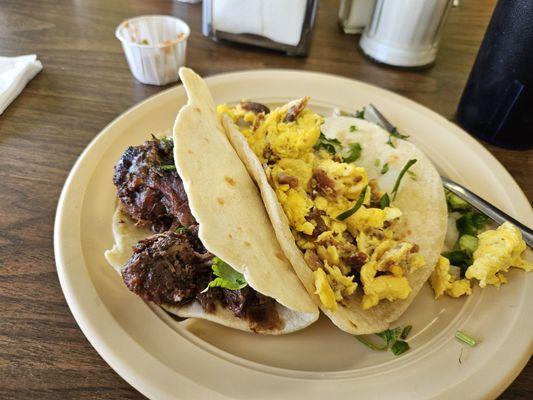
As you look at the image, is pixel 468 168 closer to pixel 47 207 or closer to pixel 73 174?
pixel 73 174

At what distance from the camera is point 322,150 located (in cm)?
197

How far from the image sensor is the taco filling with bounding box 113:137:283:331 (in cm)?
142

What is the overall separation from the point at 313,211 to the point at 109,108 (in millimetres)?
1458

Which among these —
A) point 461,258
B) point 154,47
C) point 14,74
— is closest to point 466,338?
point 461,258

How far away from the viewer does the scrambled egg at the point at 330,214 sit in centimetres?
148

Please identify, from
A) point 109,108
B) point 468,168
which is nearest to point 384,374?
point 468,168

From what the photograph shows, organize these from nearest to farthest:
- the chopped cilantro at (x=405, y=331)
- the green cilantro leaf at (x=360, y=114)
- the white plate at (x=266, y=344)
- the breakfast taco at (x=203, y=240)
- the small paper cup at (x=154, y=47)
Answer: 1. the white plate at (x=266, y=344)
2. the breakfast taco at (x=203, y=240)
3. the chopped cilantro at (x=405, y=331)
4. the green cilantro leaf at (x=360, y=114)
5. the small paper cup at (x=154, y=47)

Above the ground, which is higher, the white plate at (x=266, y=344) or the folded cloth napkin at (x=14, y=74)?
the white plate at (x=266, y=344)

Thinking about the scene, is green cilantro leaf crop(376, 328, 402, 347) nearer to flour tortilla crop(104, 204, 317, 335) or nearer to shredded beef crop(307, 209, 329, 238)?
flour tortilla crop(104, 204, 317, 335)

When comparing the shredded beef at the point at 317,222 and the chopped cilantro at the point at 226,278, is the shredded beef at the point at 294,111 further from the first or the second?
the chopped cilantro at the point at 226,278

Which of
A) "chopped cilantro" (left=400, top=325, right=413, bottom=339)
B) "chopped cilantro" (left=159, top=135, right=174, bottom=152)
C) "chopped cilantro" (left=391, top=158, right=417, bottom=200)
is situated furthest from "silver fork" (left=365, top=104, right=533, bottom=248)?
"chopped cilantro" (left=159, top=135, right=174, bottom=152)

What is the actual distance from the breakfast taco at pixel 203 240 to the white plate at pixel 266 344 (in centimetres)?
7

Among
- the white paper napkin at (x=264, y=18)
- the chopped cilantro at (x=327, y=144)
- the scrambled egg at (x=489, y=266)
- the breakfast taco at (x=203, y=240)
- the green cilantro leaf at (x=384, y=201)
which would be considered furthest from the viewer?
the white paper napkin at (x=264, y=18)

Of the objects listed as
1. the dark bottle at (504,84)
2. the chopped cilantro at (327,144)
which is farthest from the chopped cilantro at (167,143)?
the dark bottle at (504,84)
